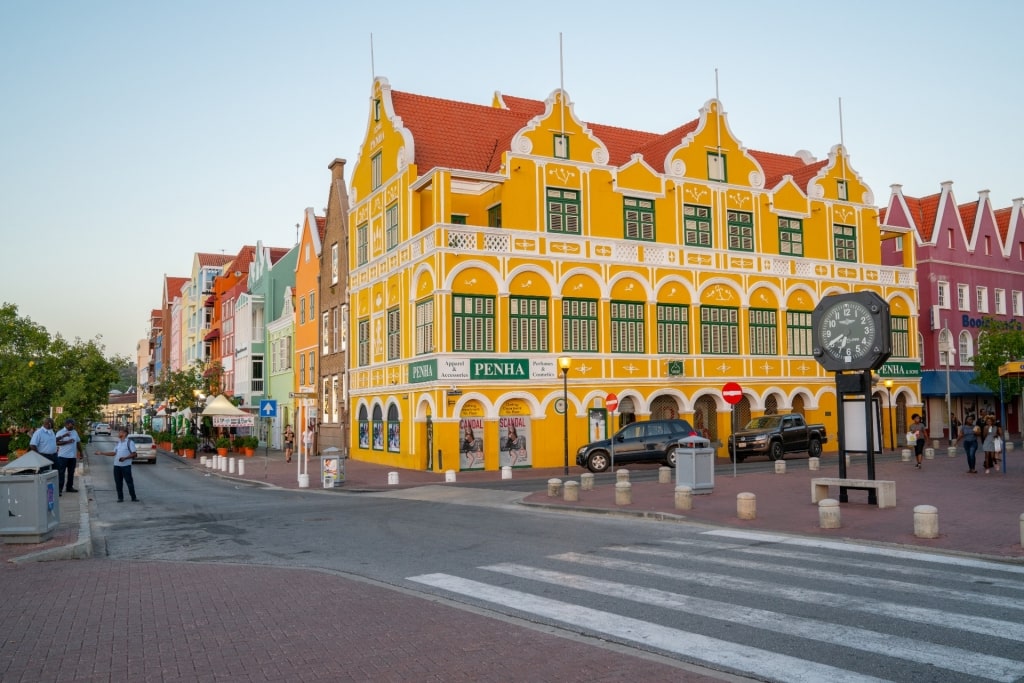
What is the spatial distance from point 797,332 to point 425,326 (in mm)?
17997

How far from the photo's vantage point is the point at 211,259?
86.4 meters

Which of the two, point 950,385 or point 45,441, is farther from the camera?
point 950,385

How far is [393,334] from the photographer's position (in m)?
36.1

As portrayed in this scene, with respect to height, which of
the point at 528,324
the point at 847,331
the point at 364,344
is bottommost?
the point at 847,331

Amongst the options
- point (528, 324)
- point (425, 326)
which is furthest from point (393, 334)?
point (528, 324)

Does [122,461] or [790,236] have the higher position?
[790,236]

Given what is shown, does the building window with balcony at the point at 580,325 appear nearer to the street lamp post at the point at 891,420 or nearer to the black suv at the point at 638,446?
the black suv at the point at 638,446

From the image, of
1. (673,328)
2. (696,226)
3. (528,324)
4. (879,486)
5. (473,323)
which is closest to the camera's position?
(879,486)

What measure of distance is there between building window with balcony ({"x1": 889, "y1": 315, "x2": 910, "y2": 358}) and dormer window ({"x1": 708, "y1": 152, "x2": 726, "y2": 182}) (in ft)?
40.2

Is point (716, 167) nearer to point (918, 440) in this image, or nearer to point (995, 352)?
point (918, 440)

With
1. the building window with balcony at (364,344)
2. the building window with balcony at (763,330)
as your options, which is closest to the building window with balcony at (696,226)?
the building window with balcony at (763,330)

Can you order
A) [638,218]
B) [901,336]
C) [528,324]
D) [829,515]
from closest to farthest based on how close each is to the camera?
[829,515]
[528,324]
[638,218]
[901,336]

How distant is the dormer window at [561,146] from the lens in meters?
34.7

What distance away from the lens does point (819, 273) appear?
41188mm
